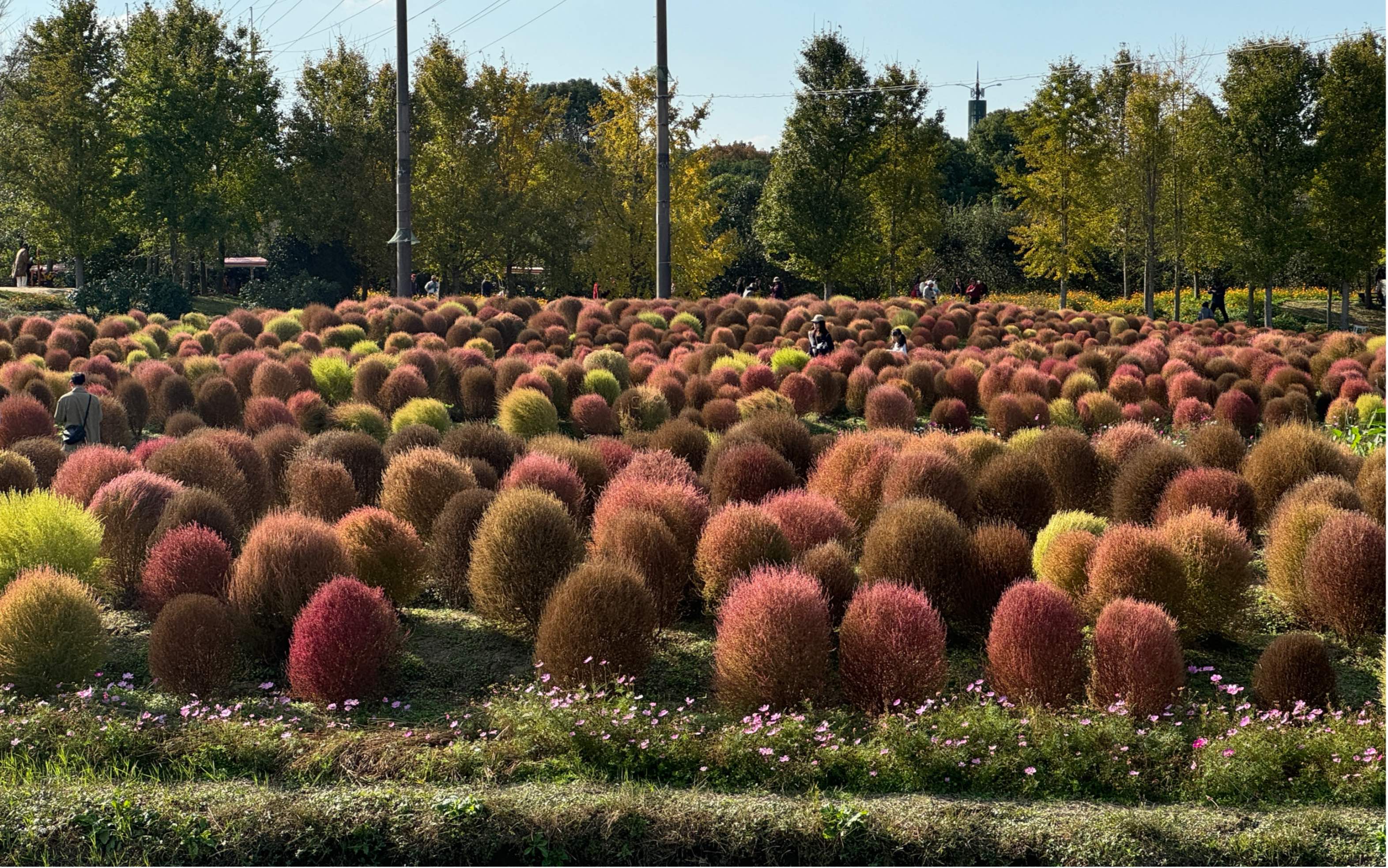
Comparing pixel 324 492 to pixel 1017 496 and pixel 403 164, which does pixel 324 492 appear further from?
pixel 403 164

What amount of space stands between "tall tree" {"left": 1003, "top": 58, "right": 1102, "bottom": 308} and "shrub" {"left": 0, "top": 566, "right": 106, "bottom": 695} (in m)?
39.2

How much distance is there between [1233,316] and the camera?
156 ft

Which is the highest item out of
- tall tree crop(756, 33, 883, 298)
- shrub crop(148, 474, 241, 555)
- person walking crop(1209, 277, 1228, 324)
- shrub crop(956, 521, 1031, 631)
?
tall tree crop(756, 33, 883, 298)

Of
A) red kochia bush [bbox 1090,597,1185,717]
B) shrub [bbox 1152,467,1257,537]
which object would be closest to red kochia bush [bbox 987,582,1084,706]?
red kochia bush [bbox 1090,597,1185,717]

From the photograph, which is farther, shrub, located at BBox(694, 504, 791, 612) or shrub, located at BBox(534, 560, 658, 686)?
shrub, located at BBox(694, 504, 791, 612)

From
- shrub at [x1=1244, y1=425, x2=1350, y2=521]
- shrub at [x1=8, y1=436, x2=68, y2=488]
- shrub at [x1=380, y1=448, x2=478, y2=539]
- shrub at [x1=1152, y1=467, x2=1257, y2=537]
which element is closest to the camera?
shrub at [x1=1152, y1=467, x2=1257, y2=537]

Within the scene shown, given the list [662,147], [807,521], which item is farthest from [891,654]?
[662,147]

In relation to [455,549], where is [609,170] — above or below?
above

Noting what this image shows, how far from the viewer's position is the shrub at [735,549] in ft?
34.2

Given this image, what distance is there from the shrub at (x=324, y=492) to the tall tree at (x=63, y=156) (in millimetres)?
30859

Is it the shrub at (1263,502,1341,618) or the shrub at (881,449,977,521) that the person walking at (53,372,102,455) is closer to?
the shrub at (881,449,977,521)

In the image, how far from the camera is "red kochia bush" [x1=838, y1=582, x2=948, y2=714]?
8633 mm

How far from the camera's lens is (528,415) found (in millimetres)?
18516

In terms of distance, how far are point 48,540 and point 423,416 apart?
797 cm
